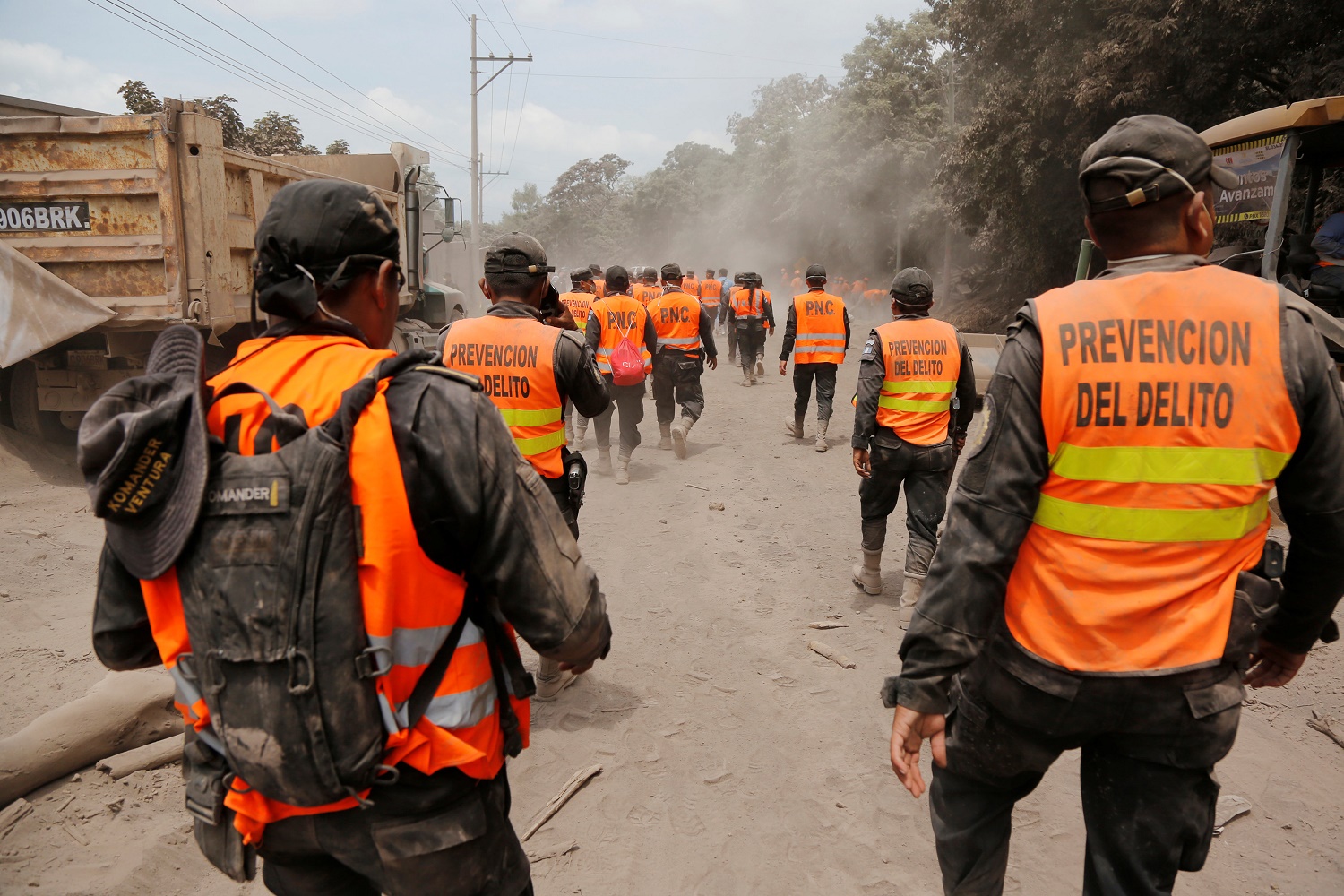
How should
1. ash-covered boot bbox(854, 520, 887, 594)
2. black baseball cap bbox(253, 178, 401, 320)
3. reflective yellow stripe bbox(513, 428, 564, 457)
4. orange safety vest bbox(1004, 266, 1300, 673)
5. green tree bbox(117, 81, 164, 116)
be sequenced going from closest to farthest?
black baseball cap bbox(253, 178, 401, 320) → orange safety vest bbox(1004, 266, 1300, 673) → reflective yellow stripe bbox(513, 428, 564, 457) → ash-covered boot bbox(854, 520, 887, 594) → green tree bbox(117, 81, 164, 116)

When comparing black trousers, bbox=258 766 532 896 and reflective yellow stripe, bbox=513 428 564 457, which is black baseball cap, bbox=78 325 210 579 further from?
reflective yellow stripe, bbox=513 428 564 457

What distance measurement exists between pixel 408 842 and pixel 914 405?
4.24 meters

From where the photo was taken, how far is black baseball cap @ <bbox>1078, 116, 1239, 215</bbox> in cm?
189

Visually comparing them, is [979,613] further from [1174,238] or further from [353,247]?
[353,247]

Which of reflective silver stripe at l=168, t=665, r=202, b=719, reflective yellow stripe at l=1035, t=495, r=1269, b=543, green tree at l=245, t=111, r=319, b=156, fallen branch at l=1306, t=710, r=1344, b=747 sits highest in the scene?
green tree at l=245, t=111, r=319, b=156

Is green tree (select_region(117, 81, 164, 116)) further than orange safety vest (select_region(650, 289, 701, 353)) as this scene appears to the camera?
Yes

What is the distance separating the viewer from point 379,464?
4.68 feet

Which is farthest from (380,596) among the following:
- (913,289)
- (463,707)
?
(913,289)

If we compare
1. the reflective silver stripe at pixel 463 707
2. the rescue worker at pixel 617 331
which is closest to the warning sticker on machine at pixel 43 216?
the rescue worker at pixel 617 331

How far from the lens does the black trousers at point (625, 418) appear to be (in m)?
9.23

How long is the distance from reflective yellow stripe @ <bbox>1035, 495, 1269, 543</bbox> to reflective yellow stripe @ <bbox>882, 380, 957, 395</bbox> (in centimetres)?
330

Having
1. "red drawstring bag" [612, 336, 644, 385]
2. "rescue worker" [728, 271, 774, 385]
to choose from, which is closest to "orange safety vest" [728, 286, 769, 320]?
"rescue worker" [728, 271, 774, 385]

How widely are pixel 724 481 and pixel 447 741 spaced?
24.6ft

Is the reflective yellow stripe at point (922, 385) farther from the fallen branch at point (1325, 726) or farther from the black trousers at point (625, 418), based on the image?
the black trousers at point (625, 418)
